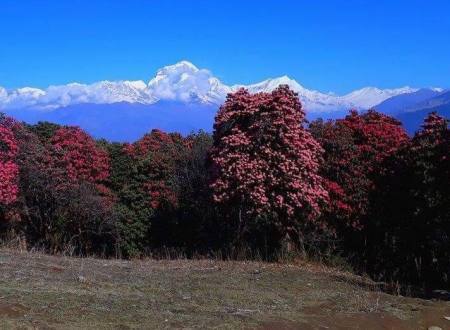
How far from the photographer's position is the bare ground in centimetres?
653

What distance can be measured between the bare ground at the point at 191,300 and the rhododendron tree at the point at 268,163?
231cm

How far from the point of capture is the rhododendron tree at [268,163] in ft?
44.1

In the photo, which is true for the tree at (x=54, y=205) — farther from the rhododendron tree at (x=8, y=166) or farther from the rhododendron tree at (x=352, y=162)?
the rhododendron tree at (x=352, y=162)

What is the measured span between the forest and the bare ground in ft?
9.10

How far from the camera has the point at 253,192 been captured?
13.3 m

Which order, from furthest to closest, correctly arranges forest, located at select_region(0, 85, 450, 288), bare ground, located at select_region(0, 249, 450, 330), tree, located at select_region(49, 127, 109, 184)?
tree, located at select_region(49, 127, 109, 184) < forest, located at select_region(0, 85, 450, 288) < bare ground, located at select_region(0, 249, 450, 330)

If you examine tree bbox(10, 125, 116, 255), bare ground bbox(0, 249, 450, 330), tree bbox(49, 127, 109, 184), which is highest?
tree bbox(49, 127, 109, 184)

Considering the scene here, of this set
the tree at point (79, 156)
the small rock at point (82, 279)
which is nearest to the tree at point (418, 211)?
the small rock at point (82, 279)

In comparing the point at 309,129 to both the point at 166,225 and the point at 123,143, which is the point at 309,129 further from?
the point at 123,143

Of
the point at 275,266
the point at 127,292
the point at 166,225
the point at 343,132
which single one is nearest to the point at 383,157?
the point at 343,132

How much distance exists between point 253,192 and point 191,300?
5508 mm

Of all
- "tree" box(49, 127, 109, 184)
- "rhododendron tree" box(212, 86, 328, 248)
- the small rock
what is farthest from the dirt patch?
"tree" box(49, 127, 109, 184)

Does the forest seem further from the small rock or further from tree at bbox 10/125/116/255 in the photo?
the small rock

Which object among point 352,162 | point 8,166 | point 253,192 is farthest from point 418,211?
point 8,166
